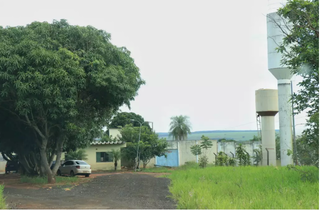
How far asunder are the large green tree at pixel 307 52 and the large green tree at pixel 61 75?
29.3 ft

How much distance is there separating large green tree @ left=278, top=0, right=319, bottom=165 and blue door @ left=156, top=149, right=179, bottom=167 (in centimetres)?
3440

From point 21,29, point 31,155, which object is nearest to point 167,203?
point 21,29

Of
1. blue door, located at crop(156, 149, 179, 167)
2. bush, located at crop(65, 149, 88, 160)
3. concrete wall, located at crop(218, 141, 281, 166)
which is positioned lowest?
blue door, located at crop(156, 149, 179, 167)

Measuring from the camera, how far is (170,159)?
49.4 m

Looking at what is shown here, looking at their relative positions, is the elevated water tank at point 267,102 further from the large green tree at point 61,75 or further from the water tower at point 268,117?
the large green tree at point 61,75

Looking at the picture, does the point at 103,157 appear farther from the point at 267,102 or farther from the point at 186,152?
the point at 267,102

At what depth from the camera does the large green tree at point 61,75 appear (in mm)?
17875

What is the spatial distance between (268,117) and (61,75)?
75.1ft

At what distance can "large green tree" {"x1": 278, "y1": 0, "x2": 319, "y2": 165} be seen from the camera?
13.9 metres

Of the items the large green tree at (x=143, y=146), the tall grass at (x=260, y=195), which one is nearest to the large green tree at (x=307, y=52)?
the tall grass at (x=260, y=195)

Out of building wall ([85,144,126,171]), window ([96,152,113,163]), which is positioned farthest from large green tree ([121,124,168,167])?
window ([96,152,113,163])

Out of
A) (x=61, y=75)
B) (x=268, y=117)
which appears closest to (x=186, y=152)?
(x=268, y=117)

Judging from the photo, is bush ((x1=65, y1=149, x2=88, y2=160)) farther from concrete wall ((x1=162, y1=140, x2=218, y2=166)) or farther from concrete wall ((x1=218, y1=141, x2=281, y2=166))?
concrete wall ((x1=218, y1=141, x2=281, y2=166))

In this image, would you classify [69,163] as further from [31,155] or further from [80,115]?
[80,115]
